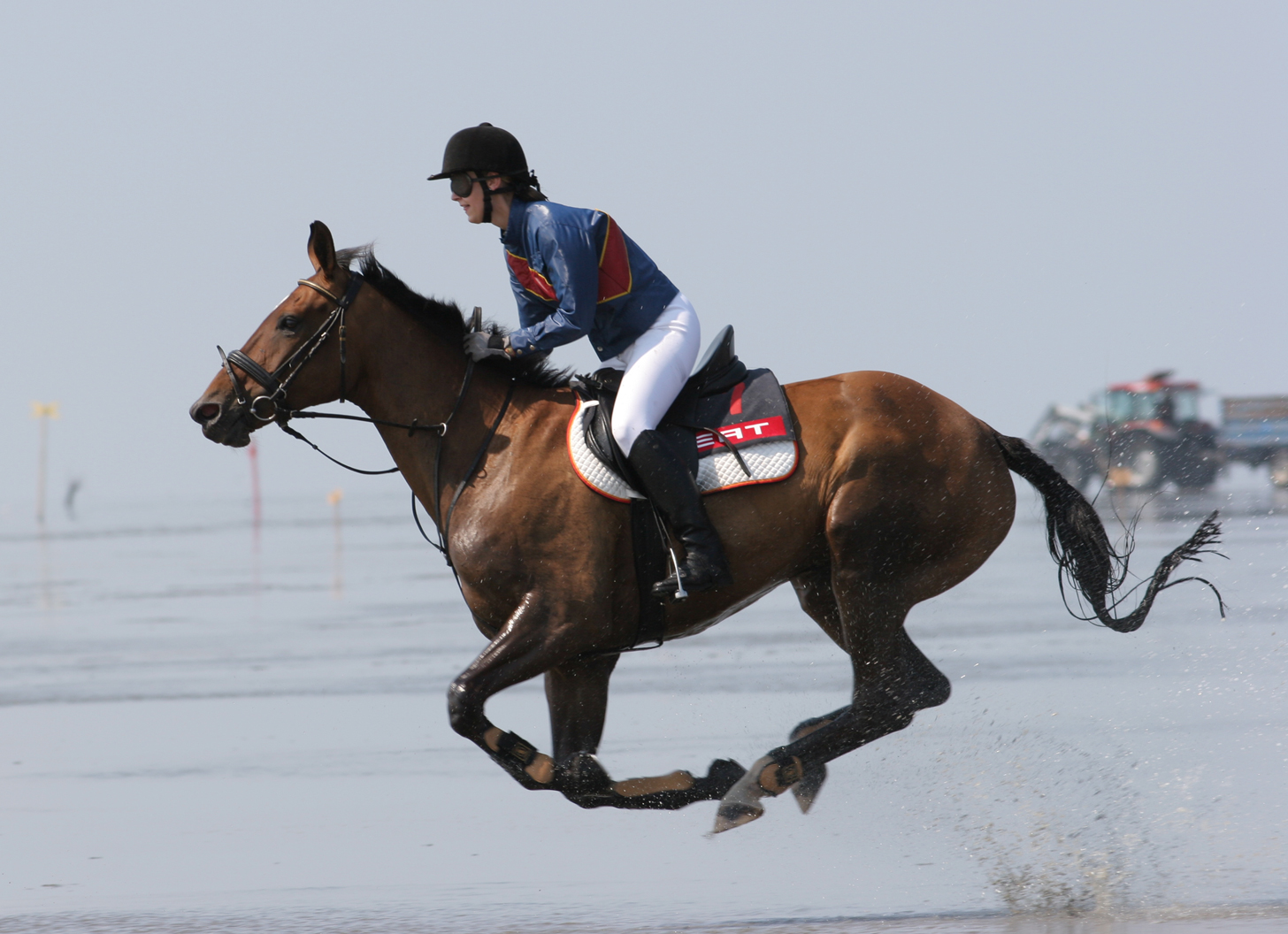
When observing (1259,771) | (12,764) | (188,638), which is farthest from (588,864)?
(188,638)

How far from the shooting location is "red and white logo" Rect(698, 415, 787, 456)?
5.86 m

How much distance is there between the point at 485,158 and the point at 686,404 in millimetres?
1156

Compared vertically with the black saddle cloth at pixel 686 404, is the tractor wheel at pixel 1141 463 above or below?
below

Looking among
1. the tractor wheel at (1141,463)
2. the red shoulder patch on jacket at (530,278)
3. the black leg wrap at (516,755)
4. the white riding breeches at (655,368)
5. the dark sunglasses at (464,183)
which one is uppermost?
the dark sunglasses at (464,183)

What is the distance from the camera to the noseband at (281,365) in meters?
5.86

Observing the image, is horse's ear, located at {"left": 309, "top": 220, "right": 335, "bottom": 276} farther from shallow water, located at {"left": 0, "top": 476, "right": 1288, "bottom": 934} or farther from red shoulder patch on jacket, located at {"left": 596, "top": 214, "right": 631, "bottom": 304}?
shallow water, located at {"left": 0, "top": 476, "right": 1288, "bottom": 934}

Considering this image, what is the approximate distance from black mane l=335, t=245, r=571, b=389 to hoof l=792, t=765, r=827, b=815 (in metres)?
1.77

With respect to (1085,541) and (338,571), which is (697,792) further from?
(338,571)

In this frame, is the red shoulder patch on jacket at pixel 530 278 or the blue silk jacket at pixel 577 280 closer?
the blue silk jacket at pixel 577 280

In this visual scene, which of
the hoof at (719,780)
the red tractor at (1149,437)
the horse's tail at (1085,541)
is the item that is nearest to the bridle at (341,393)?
the hoof at (719,780)

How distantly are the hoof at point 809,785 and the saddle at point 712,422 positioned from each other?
3.82 feet

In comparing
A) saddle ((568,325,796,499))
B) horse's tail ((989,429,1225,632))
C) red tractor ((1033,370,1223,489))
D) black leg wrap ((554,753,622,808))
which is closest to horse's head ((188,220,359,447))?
saddle ((568,325,796,499))

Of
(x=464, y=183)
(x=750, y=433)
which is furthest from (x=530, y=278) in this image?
(x=750, y=433)

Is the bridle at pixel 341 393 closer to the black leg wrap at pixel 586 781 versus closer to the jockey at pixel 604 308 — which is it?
the jockey at pixel 604 308
